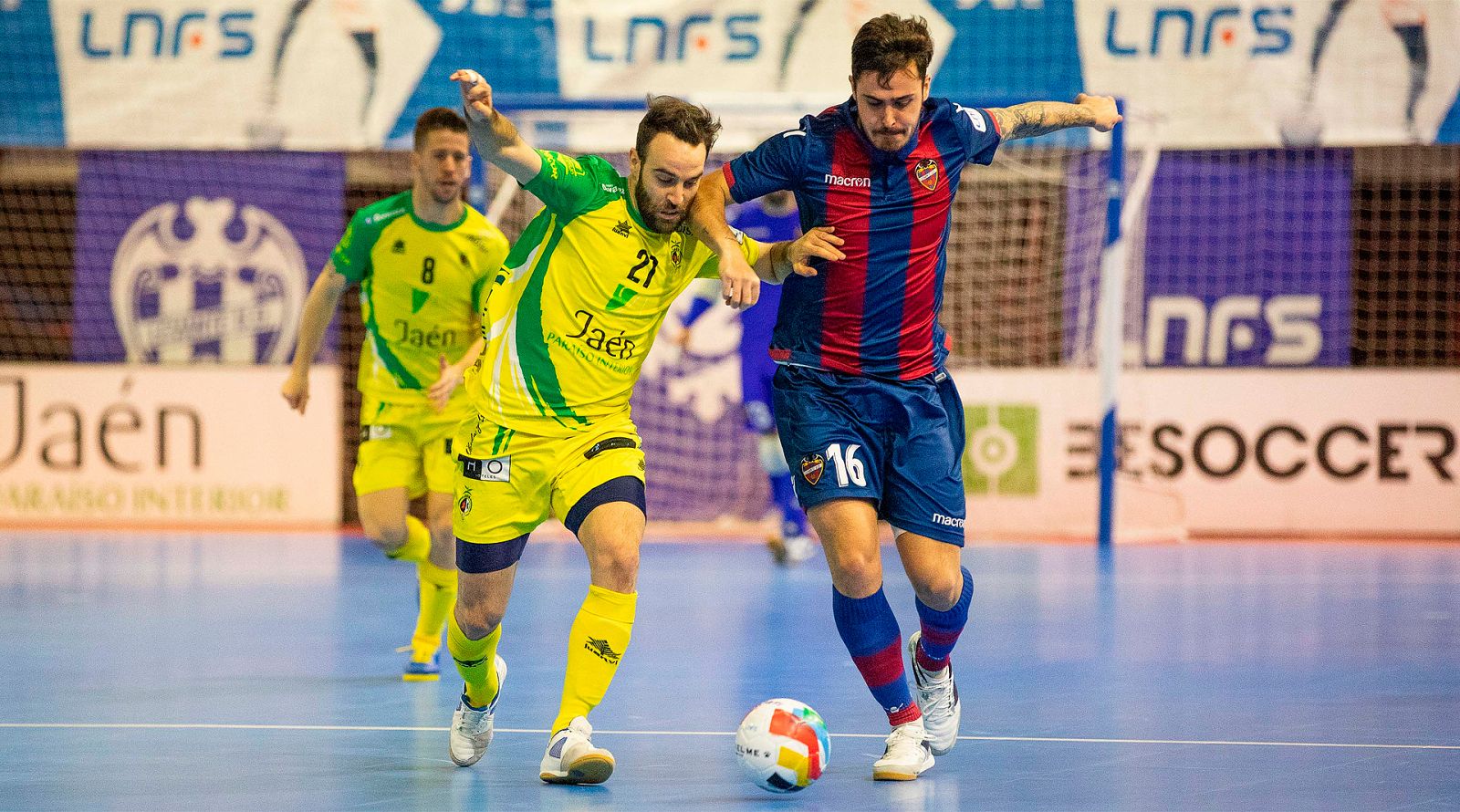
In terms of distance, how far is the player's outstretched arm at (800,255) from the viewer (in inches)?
185

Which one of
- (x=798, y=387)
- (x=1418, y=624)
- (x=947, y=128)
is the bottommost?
(x=1418, y=624)

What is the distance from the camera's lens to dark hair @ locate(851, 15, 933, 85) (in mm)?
4633

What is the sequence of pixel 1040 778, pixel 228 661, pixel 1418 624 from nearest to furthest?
pixel 1040 778
pixel 228 661
pixel 1418 624

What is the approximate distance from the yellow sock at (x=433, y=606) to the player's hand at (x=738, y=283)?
2687 millimetres

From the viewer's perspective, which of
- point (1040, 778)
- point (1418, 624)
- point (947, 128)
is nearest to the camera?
point (1040, 778)

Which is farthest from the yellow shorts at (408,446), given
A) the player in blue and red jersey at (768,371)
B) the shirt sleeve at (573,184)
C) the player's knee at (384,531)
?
the player in blue and red jersey at (768,371)

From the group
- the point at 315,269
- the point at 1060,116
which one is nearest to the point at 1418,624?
the point at 1060,116

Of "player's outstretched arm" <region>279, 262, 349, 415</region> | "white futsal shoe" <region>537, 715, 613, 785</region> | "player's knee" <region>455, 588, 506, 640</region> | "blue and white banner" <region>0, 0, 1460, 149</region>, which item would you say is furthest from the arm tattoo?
"blue and white banner" <region>0, 0, 1460, 149</region>

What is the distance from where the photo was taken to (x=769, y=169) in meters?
4.92

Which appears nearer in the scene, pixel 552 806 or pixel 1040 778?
pixel 552 806

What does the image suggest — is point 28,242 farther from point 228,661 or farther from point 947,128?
point 947,128

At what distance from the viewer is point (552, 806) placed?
432 centimetres

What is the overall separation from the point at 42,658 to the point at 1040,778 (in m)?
4.32

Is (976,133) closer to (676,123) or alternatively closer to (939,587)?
(676,123)
